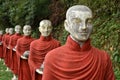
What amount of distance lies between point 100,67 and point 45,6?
20.5 meters

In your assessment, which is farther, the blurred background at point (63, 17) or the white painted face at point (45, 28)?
the blurred background at point (63, 17)

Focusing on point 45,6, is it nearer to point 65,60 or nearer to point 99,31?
point 99,31

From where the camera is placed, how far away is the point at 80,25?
4973mm

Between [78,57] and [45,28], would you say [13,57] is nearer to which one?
[45,28]

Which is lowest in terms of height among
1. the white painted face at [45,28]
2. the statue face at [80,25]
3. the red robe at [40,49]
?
the red robe at [40,49]

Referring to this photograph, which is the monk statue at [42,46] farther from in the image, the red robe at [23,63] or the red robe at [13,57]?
the red robe at [13,57]

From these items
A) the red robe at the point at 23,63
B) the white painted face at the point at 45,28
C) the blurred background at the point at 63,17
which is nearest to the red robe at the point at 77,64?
the white painted face at the point at 45,28

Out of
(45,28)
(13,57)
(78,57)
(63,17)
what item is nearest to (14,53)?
(13,57)

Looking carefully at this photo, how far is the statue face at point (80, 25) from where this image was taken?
4936 millimetres

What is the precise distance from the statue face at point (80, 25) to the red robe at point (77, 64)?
71 mm

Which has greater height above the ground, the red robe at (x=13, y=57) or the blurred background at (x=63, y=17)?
the blurred background at (x=63, y=17)

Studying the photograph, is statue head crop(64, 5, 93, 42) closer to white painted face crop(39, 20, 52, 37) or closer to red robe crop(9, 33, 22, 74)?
white painted face crop(39, 20, 52, 37)

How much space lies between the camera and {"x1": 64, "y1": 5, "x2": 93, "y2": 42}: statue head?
4.94 metres

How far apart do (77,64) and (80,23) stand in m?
0.45
